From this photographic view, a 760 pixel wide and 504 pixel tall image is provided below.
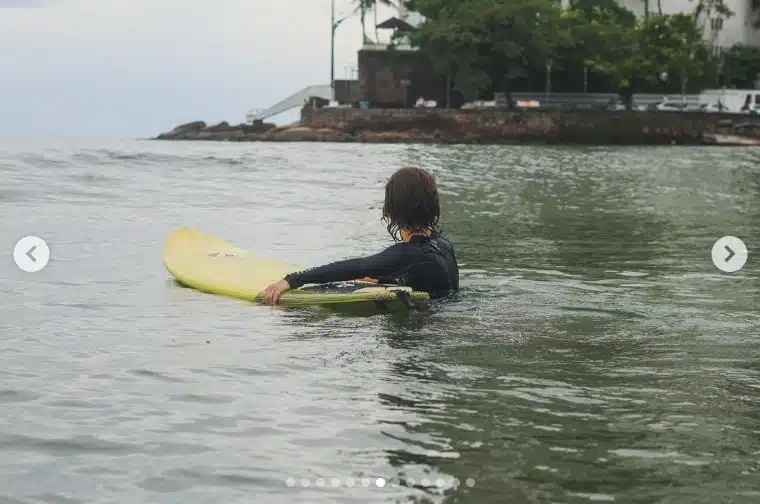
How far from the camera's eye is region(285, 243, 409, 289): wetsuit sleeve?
27.6 ft

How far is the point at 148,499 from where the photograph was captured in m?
4.51

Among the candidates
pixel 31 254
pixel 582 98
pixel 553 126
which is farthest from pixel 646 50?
pixel 31 254

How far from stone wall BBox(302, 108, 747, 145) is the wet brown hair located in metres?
61.2

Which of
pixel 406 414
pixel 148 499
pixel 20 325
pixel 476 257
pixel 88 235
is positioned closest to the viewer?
pixel 148 499

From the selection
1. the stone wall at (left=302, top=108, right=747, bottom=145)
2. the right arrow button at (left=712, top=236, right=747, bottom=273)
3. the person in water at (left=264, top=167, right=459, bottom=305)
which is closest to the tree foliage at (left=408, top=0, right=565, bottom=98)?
the stone wall at (left=302, top=108, right=747, bottom=145)

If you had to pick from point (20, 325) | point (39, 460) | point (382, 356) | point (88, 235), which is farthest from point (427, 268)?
point (88, 235)

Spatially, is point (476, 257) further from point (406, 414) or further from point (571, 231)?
point (406, 414)

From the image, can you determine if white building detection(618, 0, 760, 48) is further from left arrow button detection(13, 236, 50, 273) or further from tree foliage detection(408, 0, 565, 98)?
left arrow button detection(13, 236, 50, 273)

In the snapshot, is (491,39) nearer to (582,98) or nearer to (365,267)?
(582,98)

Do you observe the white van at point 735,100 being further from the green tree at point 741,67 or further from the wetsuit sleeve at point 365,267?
the wetsuit sleeve at point 365,267

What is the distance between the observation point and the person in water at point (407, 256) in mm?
8125

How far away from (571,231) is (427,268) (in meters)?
8.28

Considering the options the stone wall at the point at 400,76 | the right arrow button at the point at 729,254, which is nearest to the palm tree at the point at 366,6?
the stone wall at the point at 400,76

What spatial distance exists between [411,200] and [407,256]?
455 mm
